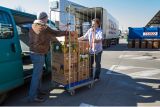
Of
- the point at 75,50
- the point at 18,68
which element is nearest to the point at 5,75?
the point at 18,68

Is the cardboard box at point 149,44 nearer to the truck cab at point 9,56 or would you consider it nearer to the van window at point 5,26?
the truck cab at point 9,56

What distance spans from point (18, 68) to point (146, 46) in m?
23.0

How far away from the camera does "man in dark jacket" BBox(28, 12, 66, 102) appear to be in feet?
20.0

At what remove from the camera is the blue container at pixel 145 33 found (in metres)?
27.6

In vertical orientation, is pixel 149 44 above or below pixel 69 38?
below

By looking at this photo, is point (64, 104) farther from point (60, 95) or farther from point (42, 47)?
point (42, 47)

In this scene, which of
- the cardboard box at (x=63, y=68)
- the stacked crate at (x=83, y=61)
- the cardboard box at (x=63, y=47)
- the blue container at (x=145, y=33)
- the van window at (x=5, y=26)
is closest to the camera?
the van window at (x=5, y=26)

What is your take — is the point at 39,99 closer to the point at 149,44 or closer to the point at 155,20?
the point at 149,44

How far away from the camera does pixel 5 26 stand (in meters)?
5.98

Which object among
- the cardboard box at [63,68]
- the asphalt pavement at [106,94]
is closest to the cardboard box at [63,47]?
the cardboard box at [63,68]

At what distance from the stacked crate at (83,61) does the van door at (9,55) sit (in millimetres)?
1620

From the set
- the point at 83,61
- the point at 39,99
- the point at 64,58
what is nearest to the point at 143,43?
the point at 83,61

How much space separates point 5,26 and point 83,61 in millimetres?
2359

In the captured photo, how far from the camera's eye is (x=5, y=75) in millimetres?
5723
